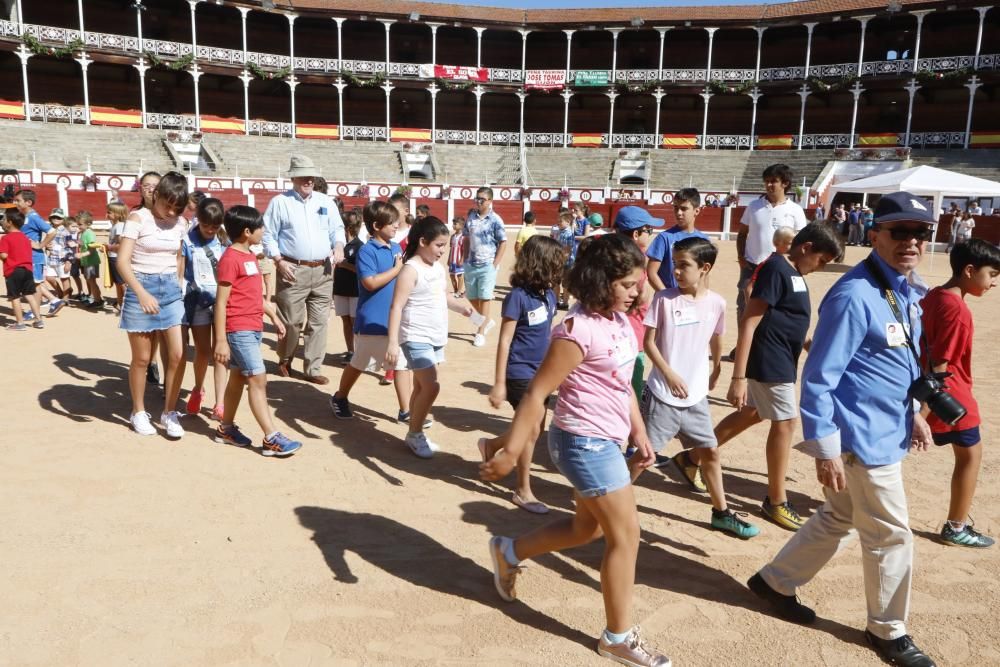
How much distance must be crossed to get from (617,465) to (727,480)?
235cm

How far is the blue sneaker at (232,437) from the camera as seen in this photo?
16.4 feet

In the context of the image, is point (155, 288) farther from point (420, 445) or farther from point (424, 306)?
point (420, 445)

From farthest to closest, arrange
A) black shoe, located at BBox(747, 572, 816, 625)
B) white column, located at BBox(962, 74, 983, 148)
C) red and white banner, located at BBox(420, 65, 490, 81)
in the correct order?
1. red and white banner, located at BBox(420, 65, 490, 81)
2. white column, located at BBox(962, 74, 983, 148)
3. black shoe, located at BBox(747, 572, 816, 625)

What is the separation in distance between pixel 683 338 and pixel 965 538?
5.64 ft

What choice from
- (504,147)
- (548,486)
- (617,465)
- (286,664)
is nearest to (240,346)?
(548,486)

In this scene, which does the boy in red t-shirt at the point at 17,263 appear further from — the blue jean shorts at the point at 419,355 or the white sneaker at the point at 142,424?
the blue jean shorts at the point at 419,355

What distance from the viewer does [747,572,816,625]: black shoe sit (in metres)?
3.08

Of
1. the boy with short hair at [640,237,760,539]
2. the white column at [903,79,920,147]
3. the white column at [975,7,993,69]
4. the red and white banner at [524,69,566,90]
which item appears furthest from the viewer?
the red and white banner at [524,69,566,90]

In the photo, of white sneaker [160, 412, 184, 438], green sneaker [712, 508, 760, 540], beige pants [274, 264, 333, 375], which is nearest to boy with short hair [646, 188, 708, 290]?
green sneaker [712, 508, 760, 540]

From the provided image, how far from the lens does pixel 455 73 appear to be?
114 ft

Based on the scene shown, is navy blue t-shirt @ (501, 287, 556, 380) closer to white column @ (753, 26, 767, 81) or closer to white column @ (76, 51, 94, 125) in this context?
white column @ (76, 51, 94, 125)

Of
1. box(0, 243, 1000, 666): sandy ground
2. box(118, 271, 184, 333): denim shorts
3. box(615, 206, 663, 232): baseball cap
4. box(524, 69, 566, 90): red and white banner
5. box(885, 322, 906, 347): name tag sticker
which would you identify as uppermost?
box(524, 69, 566, 90): red and white banner

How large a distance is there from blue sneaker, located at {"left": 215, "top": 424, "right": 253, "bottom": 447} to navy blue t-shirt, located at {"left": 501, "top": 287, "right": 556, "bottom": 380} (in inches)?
79.1

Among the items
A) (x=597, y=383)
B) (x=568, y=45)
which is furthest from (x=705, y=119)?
(x=597, y=383)
